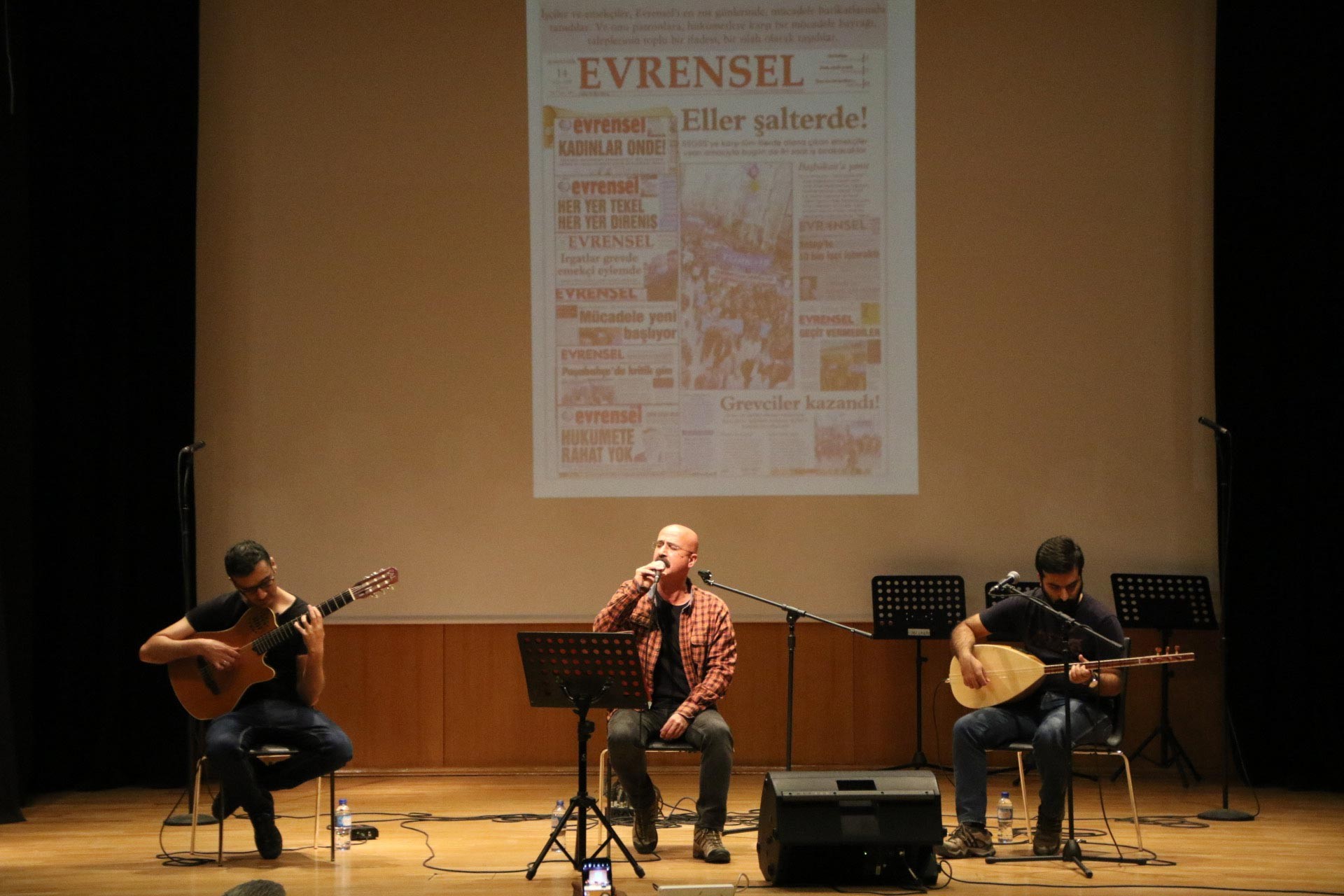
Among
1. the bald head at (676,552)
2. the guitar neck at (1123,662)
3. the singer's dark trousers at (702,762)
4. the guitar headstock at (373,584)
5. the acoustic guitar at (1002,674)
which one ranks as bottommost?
the singer's dark trousers at (702,762)

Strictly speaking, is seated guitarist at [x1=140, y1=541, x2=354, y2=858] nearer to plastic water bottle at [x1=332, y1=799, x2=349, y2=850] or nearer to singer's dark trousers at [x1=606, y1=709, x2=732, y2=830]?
plastic water bottle at [x1=332, y1=799, x2=349, y2=850]

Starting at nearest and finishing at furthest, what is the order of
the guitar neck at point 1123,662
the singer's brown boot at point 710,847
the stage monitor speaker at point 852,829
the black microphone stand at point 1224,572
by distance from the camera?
the stage monitor speaker at point 852,829 < the guitar neck at point 1123,662 < the singer's brown boot at point 710,847 < the black microphone stand at point 1224,572

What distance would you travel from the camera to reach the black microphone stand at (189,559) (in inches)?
231

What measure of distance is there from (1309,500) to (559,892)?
4.09 metres

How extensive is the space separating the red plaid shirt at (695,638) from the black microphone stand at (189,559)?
6.24ft

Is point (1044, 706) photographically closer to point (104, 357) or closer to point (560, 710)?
point (560, 710)

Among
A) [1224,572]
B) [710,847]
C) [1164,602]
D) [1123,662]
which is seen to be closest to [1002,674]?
[1123,662]

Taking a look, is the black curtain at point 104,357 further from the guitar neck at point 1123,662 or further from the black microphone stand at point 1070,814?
the guitar neck at point 1123,662

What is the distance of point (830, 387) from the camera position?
6684 mm

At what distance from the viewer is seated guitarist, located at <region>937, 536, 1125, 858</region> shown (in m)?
4.91

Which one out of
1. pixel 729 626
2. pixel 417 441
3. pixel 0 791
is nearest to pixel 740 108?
pixel 417 441

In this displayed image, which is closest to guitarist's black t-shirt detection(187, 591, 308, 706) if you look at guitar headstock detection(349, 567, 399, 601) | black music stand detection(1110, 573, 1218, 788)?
guitar headstock detection(349, 567, 399, 601)

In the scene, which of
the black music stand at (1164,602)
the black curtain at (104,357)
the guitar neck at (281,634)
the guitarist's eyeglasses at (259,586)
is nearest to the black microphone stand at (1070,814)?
the black music stand at (1164,602)

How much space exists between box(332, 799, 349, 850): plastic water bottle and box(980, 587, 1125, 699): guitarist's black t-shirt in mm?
2529
